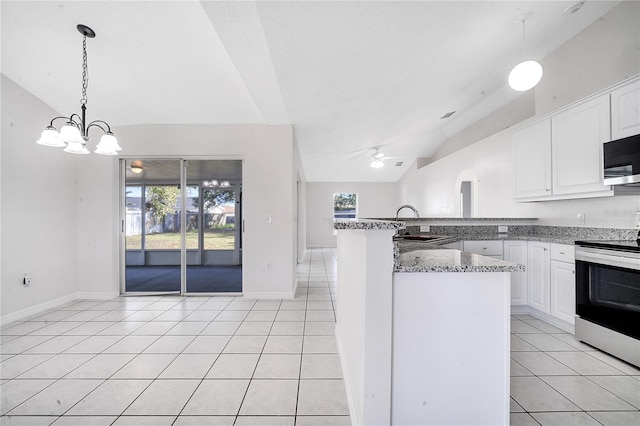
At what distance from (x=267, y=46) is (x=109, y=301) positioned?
376 cm

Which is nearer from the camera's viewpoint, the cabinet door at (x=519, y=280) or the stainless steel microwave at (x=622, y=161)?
the stainless steel microwave at (x=622, y=161)

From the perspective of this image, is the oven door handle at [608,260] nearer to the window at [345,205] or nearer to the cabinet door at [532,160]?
the cabinet door at [532,160]

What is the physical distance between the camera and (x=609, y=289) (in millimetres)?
2041

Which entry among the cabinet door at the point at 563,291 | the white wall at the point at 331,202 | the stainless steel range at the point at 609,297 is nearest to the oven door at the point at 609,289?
the stainless steel range at the point at 609,297

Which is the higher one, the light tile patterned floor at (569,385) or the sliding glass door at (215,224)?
the sliding glass door at (215,224)

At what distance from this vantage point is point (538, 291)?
2770 millimetres

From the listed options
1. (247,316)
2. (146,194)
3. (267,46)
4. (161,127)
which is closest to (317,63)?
(267,46)

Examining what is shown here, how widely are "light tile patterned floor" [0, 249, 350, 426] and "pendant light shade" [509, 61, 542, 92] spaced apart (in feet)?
9.70

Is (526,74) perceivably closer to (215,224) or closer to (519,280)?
(519,280)

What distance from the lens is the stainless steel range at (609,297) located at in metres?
1.87

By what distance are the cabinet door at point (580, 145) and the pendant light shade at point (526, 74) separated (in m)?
0.55

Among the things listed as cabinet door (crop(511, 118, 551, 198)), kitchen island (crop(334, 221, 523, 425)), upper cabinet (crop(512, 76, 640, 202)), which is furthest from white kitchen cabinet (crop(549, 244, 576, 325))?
kitchen island (crop(334, 221, 523, 425))

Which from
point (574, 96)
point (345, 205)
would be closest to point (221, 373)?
point (574, 96)

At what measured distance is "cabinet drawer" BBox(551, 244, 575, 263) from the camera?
2418 mm
